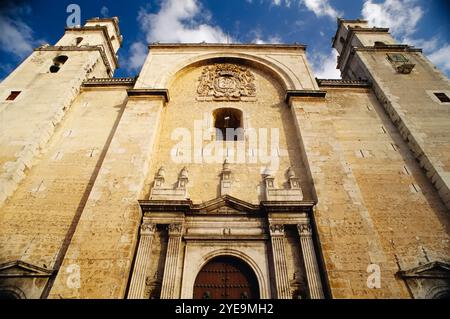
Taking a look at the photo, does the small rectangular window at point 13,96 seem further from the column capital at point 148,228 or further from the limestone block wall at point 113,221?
the column capital at point 148,228

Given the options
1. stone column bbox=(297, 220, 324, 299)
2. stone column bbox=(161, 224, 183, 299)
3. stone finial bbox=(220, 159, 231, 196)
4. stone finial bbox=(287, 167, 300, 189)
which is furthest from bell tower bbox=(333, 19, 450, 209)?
stone column bbox=(161, 224, 183, 299)

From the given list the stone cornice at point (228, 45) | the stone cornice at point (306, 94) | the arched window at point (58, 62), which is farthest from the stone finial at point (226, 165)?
the arched window at point (58, 62)

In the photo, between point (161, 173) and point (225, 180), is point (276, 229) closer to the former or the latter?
point (225, 180)

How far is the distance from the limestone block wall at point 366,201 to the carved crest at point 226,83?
8.05 feet

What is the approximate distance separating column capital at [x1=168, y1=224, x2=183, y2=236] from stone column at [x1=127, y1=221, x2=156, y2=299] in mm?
459

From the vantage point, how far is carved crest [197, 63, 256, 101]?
455 inches

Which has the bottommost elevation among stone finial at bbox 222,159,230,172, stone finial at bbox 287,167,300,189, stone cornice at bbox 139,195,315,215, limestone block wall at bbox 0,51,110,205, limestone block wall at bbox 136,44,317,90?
stone cornice at bbox 139,195,315,215

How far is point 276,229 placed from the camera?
7223mm

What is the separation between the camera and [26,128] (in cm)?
954

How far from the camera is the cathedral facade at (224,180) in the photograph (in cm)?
652

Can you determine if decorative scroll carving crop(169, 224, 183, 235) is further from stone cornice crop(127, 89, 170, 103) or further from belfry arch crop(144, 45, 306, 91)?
belfry arch crop(144, 45, 306, 91)

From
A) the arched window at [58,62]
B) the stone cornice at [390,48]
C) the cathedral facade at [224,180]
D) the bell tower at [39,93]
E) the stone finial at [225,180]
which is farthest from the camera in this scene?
the stone cornice at [390,48]
